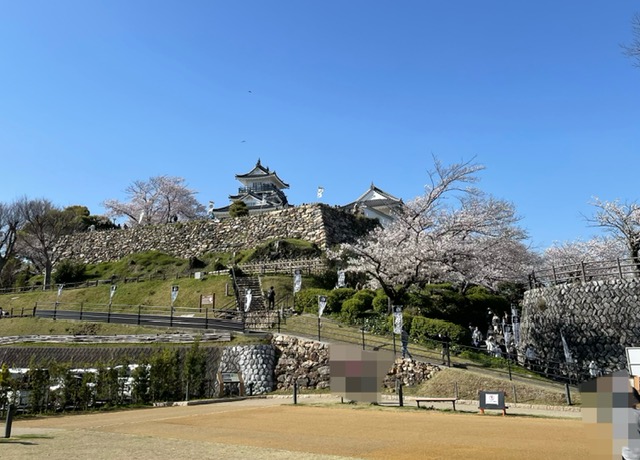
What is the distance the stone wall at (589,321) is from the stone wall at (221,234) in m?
20.5

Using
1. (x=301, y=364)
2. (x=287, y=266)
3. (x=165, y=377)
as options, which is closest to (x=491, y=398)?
(x=301, y=364)

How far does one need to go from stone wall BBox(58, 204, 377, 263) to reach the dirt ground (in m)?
27.1

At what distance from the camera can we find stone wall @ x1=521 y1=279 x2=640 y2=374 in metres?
18.0

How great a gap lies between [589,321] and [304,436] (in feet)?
49.1

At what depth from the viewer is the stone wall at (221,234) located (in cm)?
4212

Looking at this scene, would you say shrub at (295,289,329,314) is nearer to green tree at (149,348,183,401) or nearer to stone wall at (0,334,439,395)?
stone wall at (0,334,439,395)

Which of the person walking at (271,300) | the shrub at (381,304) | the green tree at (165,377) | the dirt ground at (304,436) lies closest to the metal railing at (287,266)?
the person walking at (271,300)

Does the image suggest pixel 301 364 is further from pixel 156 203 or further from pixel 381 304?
pixel 156 203

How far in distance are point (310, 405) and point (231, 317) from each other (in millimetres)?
12844

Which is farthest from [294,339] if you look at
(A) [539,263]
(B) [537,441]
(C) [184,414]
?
(A) [539,263]

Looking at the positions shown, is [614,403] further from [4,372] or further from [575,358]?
[575,358]

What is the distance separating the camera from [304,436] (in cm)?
909

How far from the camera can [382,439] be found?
8648 mm

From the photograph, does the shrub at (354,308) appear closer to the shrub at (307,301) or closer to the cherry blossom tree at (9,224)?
the shrub at (307,301)
